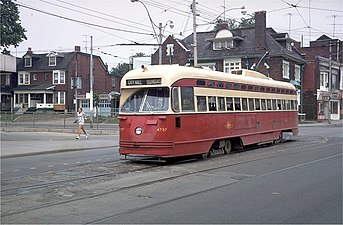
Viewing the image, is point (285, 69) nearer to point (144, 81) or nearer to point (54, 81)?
point (54, 81)

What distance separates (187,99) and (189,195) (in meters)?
6.03

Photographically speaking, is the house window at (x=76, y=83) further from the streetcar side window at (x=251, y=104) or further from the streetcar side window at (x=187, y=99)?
the streetcar side window at (x=187, y=99)

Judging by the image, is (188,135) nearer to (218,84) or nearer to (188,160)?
(188,160)

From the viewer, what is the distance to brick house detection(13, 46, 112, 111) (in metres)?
68.8

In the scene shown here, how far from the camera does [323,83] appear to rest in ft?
207

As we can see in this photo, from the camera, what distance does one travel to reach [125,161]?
15297mm

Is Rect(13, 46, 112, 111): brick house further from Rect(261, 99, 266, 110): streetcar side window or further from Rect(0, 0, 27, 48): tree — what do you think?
Rect(261, 99, 266, 110): streetcar side window

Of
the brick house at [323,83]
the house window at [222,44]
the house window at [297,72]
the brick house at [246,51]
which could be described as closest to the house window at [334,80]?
the brick house at [323,83]

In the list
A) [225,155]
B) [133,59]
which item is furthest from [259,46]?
[225,155]

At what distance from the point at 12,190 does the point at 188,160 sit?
22.8 ft

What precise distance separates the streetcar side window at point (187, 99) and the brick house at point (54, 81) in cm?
5345

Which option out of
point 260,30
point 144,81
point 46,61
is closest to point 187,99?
point 144,81

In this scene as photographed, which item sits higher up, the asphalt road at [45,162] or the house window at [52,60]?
the house window at [52,60]

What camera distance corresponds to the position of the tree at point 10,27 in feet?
123
